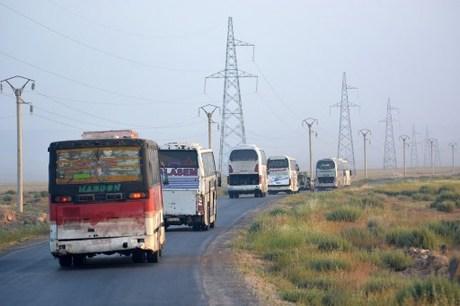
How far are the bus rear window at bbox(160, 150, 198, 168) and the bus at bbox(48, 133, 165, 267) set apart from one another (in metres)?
12.7

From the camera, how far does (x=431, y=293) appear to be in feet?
51.9

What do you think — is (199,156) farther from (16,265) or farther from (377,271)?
(377,271)

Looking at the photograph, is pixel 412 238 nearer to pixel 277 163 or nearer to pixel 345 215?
pixel 345 215

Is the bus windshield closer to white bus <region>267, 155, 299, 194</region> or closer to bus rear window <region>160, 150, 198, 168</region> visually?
white bus <region>267, 155, 299, 194</region>

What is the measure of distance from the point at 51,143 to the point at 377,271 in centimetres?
849

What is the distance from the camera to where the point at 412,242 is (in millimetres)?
30422

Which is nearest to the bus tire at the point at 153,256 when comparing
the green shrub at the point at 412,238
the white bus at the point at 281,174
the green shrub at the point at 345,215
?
the green shrub at the point at 412,238

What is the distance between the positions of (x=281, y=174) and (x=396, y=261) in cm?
6032

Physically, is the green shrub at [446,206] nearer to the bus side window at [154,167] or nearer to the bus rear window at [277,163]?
the bus rear window at [277,163]

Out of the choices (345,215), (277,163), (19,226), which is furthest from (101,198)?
(277,163)

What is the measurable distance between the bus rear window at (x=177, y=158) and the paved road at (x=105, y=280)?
6497mm

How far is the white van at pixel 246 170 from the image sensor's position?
68.5 m

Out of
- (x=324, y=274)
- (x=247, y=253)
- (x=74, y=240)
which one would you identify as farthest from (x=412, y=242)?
(x=74, y=240)

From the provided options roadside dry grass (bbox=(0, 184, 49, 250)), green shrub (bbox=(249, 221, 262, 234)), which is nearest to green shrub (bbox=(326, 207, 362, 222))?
green shrub (bbox=(249, 221, 262, 234))
